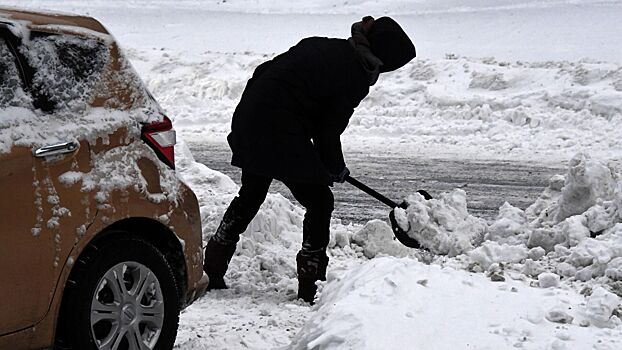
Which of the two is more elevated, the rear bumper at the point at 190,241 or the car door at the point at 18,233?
the car door at the point at 18,233

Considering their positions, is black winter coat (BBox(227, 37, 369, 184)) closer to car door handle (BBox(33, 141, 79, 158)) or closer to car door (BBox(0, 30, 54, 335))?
car door handle (BBox(33, 141, 79, 158))

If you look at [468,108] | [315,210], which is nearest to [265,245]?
[315,210]

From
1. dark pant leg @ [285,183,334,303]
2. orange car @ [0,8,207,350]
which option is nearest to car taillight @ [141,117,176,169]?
orange car @ [0,8,207,350]

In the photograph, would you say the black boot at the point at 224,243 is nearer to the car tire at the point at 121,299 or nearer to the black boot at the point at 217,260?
the black boot at the point at 217,260

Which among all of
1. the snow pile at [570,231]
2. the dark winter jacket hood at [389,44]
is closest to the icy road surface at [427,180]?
the snow pile at [570,231]

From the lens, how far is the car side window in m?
3.08

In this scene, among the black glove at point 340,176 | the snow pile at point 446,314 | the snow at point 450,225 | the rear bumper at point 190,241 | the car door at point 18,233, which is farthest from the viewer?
the black glove at point 340,176

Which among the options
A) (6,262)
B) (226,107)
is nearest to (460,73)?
(226,107)

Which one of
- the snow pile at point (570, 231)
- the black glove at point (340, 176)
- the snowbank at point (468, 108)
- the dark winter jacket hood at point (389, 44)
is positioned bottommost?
the snowbank at point (468, 108)

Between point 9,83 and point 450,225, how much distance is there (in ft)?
10.9

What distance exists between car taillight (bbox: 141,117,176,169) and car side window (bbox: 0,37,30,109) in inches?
23.3

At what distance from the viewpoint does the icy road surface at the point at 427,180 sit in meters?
7.68

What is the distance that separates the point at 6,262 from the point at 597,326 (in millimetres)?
2387

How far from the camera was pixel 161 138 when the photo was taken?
3.66 metres
